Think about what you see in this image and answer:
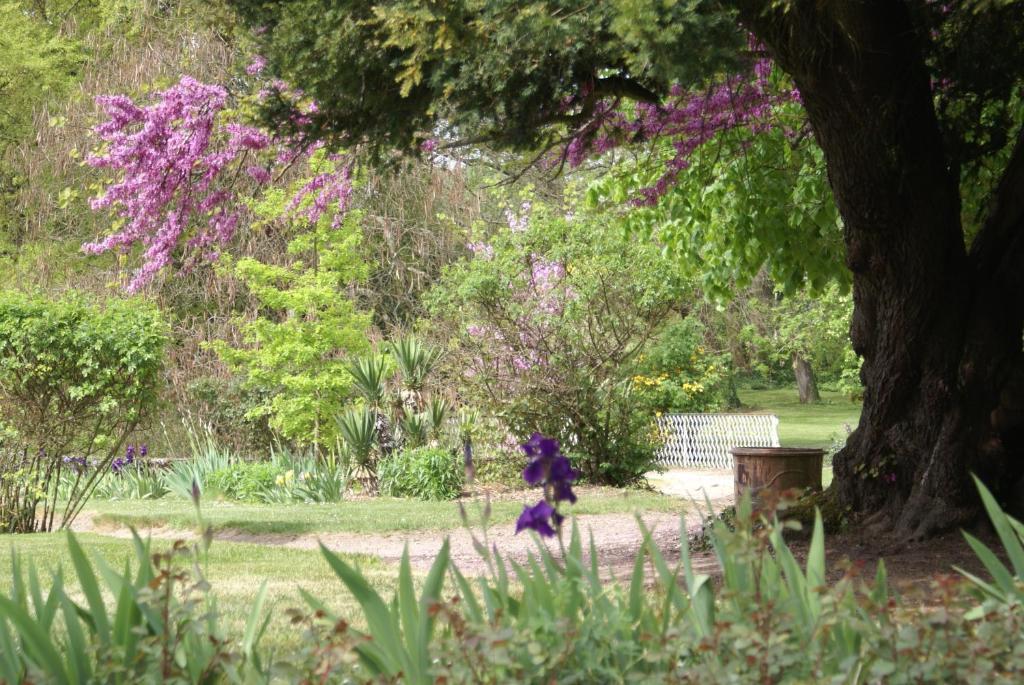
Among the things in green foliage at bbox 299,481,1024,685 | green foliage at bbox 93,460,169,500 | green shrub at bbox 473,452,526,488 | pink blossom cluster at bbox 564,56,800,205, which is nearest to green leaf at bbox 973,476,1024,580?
green foliage at bbox 299,481,1024,685

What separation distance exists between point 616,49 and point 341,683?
444 centimetres

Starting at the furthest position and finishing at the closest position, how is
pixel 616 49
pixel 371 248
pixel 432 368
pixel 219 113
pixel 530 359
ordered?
pixel 371 248
pixel 432 368
pixel 530 359
pixel 219 113
pixel 616 49

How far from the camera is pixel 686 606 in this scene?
3139mm

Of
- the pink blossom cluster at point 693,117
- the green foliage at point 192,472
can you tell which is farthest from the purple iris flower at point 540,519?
the green foliage at point 192,472

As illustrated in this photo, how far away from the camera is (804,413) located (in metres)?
37.8

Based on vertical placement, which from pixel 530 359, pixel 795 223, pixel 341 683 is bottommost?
pixel 341 683

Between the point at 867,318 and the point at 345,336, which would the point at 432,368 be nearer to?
the point at 345,336

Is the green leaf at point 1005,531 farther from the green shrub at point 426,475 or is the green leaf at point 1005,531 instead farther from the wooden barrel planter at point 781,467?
the green shrub at point 426,475

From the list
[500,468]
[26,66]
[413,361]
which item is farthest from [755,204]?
[26,66]

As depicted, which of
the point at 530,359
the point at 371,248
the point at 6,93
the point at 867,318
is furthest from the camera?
the point at 6,93

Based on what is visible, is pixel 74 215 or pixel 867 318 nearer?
pixel 867 318

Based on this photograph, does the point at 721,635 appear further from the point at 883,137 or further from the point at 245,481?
the point at 245,481

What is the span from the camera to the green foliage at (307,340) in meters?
18.5

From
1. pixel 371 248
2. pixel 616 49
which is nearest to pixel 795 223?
pixel 616 49
